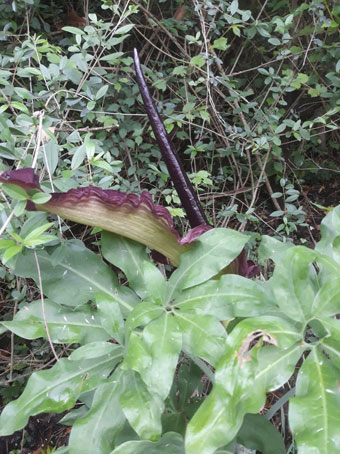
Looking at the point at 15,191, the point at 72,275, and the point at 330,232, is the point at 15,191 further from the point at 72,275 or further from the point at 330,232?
the point at 330,232

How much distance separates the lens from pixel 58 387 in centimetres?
58

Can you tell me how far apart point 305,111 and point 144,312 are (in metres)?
1.63

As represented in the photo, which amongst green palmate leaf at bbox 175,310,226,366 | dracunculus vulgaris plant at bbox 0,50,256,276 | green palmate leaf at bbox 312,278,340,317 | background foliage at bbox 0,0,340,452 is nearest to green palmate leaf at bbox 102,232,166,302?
dracunculus vulgaris plant at bbox 0,50,256,276

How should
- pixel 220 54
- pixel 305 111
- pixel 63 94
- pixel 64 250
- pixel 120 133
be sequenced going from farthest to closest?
1. pixel 305 111
2. pixel 220 54
3. pixel 120 133
4. pixel 63 94
5. pixel 64 250

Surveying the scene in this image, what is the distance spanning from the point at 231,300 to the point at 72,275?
0.27 m

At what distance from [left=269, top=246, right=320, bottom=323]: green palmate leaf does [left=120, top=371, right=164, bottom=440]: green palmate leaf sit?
194 mm

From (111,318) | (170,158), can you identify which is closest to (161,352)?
(111,318)

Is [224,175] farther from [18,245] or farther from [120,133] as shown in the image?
[18,245]

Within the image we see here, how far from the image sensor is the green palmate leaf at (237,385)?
0.43 metres

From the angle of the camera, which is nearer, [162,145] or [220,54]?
[162,145]

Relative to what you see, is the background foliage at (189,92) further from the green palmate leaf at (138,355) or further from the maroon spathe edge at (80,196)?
the green palmate leaf at (138,355)

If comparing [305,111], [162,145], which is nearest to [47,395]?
[162,145]

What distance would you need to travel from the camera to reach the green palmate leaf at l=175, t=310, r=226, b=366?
19.1 inches

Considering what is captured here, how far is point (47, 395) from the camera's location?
22.4 inches
